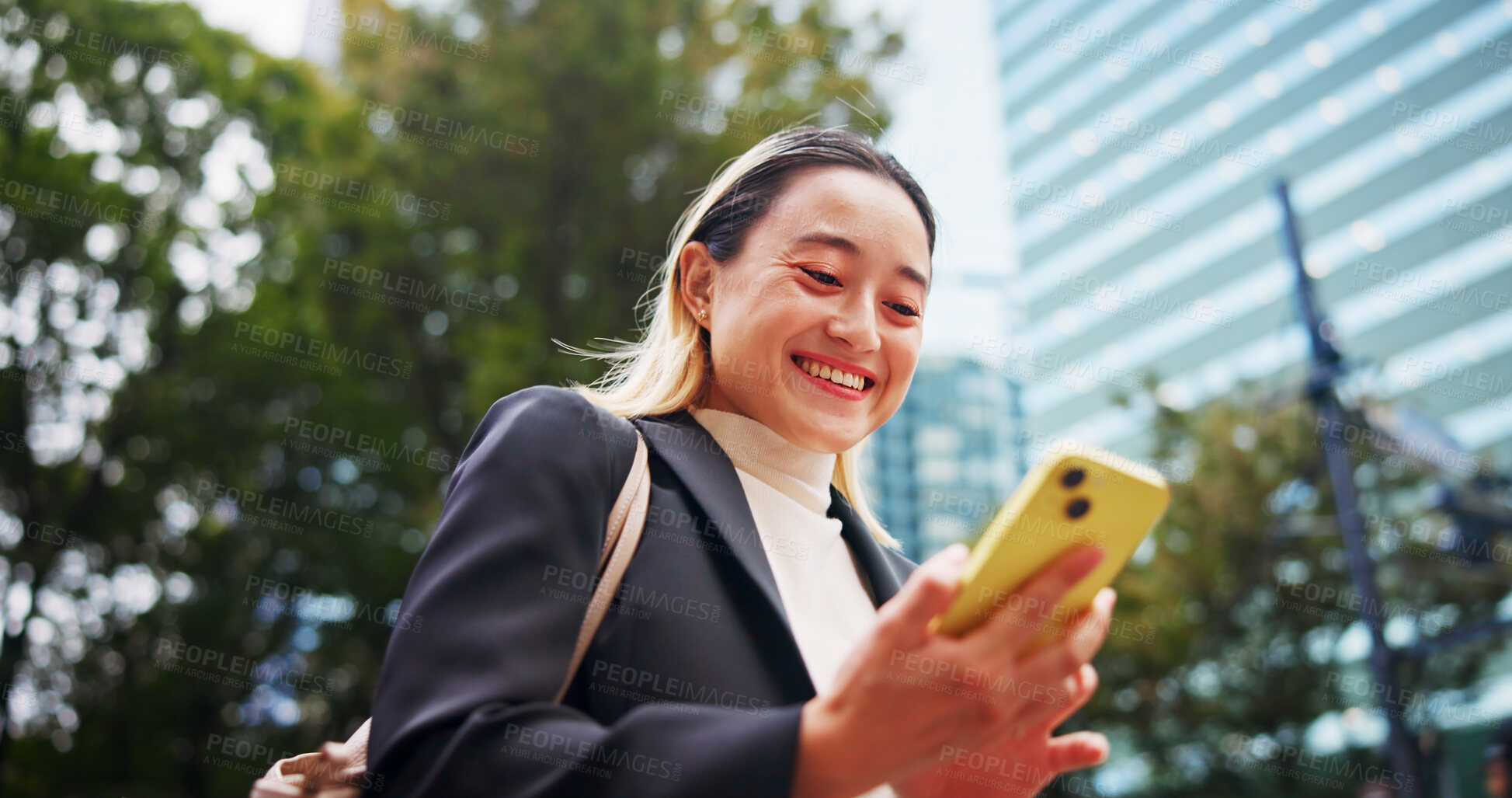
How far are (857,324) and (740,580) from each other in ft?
1.70

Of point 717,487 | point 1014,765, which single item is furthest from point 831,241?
point 1014,765

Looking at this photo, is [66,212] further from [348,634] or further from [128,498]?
[348,634]

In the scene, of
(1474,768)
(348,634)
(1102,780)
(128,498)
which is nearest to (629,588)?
(348,634)

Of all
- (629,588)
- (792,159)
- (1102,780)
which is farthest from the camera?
(1102,780)

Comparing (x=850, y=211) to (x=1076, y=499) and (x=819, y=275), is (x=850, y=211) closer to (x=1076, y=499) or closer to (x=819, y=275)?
(x=819, y=275)

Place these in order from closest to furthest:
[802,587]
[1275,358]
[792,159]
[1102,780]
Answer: [802,587]
[792,159]
[1102,780]
[1275,358]

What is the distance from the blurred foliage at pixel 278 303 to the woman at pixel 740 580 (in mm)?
8896

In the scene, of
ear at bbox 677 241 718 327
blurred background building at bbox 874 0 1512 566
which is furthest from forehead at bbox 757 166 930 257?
blurred background building at bbox 874 0 1512 566

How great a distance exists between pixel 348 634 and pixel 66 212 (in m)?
5.72

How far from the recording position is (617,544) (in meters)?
1.47

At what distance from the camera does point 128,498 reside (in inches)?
454

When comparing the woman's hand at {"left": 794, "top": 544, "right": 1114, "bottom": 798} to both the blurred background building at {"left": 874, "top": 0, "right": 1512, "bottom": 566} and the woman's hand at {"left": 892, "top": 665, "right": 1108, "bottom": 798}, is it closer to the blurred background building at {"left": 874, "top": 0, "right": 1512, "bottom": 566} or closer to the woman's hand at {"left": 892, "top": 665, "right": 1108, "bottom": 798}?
the woman's hand at {"left": 892, "top": 665, "right": 1108, "bottom": 798}

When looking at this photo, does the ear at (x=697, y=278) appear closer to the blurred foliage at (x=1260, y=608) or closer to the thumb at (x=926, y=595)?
the thumb at (x=926, y=595)

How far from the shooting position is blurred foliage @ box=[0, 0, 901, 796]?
11.2 metres
